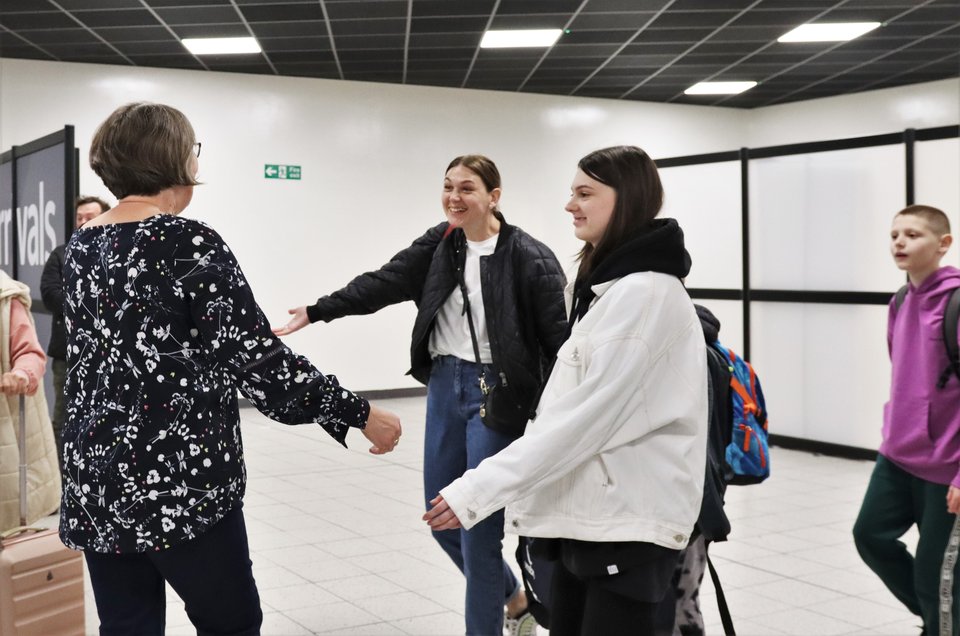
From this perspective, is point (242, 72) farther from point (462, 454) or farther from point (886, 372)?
point (462, 454)

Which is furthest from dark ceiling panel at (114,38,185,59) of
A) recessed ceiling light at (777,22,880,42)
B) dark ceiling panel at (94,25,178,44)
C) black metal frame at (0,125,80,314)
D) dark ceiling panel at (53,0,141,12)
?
recessed ceiling light at (777,22,880,42)

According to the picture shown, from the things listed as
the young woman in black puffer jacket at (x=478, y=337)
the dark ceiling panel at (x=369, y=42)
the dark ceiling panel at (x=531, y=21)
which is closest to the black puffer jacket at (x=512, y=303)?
the young woman in black puffer jacket at (x=478, y=337)

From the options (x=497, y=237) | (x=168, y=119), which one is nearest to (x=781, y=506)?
(x=497, y=237)

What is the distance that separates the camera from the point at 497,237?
343 centimetres

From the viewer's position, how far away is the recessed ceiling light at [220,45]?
32.1ft

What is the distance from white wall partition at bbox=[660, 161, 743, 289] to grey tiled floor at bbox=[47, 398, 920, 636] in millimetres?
1688

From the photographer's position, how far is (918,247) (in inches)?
138

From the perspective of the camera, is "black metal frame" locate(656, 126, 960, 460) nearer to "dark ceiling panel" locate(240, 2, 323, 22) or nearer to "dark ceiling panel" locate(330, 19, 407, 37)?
"dark ceiling panel" locate(330, 19, 407, 37)

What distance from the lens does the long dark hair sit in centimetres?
215

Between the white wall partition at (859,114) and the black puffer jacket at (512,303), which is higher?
the white wall partition at (859,114)

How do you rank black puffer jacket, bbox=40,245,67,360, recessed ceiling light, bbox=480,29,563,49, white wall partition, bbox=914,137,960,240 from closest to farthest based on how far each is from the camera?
black puffer jacket, bbox=40,245,67,360, white wall partition, bbox=914,137,960,240, recessed ceiling light, bbox=480,29,563,49

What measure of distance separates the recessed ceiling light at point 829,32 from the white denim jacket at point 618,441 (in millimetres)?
8578

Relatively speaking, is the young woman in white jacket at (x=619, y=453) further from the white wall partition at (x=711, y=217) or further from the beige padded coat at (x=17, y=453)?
the white wall partition at (x=711, y=217)

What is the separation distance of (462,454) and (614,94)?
10.5m
